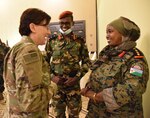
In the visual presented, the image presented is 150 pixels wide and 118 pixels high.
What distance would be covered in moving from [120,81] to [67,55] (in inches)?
37.2

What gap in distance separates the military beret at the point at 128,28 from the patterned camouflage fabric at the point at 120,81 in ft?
0.18

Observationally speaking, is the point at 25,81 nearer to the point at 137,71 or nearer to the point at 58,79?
the point at 137,71

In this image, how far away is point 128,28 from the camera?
1604mm

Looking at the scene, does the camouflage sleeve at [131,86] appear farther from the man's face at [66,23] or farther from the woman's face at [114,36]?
the man's face at [66,23]

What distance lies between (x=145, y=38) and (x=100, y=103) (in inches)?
25.4

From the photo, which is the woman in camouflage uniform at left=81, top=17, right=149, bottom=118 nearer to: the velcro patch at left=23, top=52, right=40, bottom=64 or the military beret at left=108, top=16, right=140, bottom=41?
the military beret at left=108, top=16, right=140, bottom=41

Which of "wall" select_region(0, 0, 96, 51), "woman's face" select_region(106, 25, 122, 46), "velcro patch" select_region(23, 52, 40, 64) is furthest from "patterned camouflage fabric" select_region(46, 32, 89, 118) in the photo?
"wall" select_region(0, 0, 96, 51)

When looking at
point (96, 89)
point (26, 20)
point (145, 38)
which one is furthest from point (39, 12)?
point (145, 38)

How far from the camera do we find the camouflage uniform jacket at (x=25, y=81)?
3.98ft

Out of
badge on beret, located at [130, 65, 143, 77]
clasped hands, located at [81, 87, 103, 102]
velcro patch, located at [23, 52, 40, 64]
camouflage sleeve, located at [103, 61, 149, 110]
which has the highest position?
velcro patch, located at [23, 52, 40, 64]

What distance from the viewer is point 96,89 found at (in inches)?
68.1

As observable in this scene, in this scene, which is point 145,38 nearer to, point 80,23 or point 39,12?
point 39,12

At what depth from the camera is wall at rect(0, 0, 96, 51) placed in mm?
4277

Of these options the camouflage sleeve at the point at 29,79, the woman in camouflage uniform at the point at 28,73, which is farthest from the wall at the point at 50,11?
the camouflage sleeve at the point at 29,79
